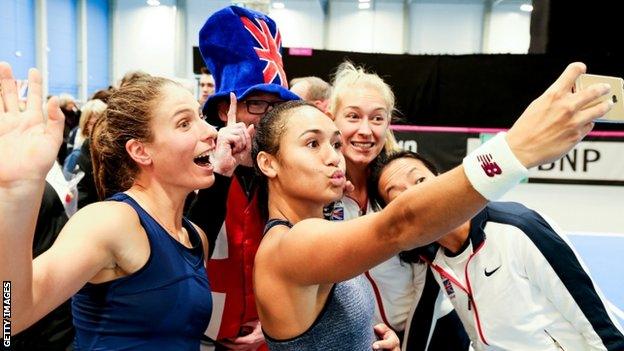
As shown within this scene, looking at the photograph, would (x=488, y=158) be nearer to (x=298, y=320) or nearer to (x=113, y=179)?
(x=298, y=320)

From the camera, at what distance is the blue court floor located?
4445 millimetres

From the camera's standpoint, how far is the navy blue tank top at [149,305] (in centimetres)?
127

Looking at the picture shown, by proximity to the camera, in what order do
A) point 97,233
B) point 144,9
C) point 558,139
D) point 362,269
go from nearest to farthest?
point 558,139 → point 362,269 → point 97,233 → point 144,9

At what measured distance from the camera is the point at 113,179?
5.19 ft

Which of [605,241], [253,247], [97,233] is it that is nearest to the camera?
[97,233]

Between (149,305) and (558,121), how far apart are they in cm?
95

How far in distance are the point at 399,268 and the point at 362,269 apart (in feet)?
3.01

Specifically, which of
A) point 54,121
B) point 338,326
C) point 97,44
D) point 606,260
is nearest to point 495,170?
point 338,326

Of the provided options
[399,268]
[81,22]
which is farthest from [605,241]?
[81,22]

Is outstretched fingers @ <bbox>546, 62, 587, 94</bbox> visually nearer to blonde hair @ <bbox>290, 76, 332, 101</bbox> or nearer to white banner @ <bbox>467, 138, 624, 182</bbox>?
blonde hair @ <bbox>290, 76, 332, 101</bbox>

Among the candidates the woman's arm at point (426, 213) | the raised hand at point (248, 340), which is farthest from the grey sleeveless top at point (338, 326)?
the raised hand at point (248, 340)

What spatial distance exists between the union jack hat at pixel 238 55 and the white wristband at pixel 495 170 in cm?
101

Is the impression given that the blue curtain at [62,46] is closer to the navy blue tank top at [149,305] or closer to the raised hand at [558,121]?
the navy blue tank top at [149,305]

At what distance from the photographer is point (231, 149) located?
1.63m
